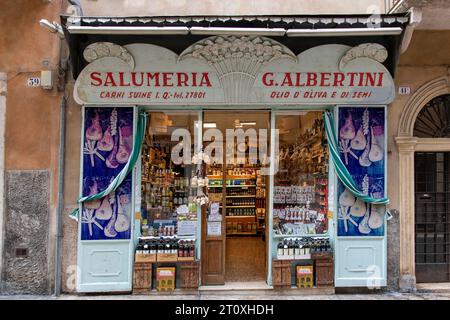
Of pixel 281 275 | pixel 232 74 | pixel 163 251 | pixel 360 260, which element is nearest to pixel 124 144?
pixel 163 251

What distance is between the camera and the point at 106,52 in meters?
6.30

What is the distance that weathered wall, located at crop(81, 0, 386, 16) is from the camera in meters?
6.56

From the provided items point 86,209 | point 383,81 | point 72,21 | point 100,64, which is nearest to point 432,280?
point 383,81

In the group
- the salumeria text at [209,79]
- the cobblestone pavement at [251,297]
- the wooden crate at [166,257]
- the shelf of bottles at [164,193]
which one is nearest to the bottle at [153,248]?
the wooden crate at [166,257]

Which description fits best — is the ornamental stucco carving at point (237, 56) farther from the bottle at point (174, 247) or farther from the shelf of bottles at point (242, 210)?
the shelf of bottles at point (242, 210)

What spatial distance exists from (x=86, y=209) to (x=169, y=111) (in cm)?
205

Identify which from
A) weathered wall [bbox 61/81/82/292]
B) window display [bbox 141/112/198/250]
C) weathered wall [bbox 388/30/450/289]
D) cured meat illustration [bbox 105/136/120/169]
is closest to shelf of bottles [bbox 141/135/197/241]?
window display [bbox 141/112/198/250]

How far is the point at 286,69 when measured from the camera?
252 inches

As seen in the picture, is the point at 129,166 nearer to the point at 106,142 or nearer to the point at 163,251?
the point at 106,142

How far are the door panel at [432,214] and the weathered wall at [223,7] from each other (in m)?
2.73

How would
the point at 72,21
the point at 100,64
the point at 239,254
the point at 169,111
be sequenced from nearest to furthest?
the point at 72,21
the point at 100,64
the point at 169,111
the point at 239,254

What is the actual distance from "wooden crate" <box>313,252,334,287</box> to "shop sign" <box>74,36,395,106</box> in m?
2.54

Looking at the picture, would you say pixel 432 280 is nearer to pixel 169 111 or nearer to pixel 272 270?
pixel 272 270

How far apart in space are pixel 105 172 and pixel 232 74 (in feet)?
8.21
